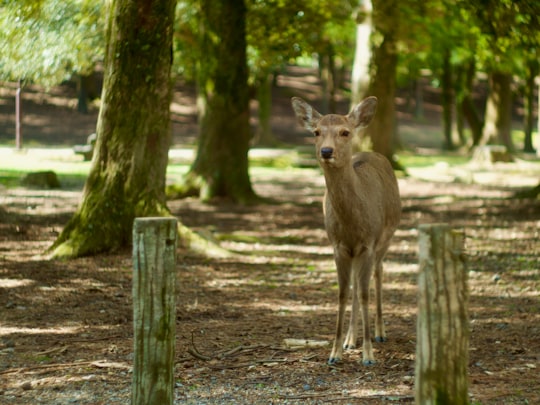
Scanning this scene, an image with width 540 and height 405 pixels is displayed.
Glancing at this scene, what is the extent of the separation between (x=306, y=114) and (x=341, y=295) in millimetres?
1624

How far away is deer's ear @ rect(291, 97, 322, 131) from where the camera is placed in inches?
285

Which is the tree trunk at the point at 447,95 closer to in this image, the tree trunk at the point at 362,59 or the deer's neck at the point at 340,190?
the tree trunk at the point at 362,59

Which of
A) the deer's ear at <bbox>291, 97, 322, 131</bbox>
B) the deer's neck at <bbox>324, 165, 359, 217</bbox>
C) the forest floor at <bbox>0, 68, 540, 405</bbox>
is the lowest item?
the forest floor at <bbox>0, 68, 540, 405</bbox>

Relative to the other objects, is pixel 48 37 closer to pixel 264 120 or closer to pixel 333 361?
pixel 333 361

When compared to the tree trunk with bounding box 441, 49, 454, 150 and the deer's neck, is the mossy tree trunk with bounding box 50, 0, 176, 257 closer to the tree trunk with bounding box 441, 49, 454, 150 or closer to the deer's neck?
the deer's neck

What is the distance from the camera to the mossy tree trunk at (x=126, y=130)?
35.1 feet

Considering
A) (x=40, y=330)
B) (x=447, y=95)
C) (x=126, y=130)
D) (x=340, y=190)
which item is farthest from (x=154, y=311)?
(x=447, y=95)

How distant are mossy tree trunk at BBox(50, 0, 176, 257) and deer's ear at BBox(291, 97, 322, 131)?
390 cm

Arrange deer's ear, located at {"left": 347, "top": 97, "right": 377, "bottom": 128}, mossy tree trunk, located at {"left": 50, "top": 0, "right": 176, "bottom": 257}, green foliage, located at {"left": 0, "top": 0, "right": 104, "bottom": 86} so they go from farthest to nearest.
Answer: green foliage, located at {"left": 0, "top": 0, "right": 104, "bottom": 86} → mossy tree trunk, located at {"left": 50, "top": 0, "right": 176, "bottom": 257} → deer's ear, located at {"left": 347, "top": 97, "right": 377, "bottom": 128}

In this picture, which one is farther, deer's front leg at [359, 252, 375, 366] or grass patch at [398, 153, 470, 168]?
grass patch at [398, 153, 470, 168]

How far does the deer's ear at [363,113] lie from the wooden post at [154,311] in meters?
2.98

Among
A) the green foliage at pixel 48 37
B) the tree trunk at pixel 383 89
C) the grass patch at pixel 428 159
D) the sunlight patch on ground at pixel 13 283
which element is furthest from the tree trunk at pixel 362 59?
the sunlight patch on ground at pixel 13 283

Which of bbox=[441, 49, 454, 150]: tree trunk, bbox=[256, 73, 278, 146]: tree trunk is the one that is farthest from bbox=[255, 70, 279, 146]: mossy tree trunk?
bbox=[441, 49, 454, 150]: tree trunk

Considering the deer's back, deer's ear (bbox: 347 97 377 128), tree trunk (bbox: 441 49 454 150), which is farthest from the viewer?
tree trunk (bbox: 441 49 454 150)
